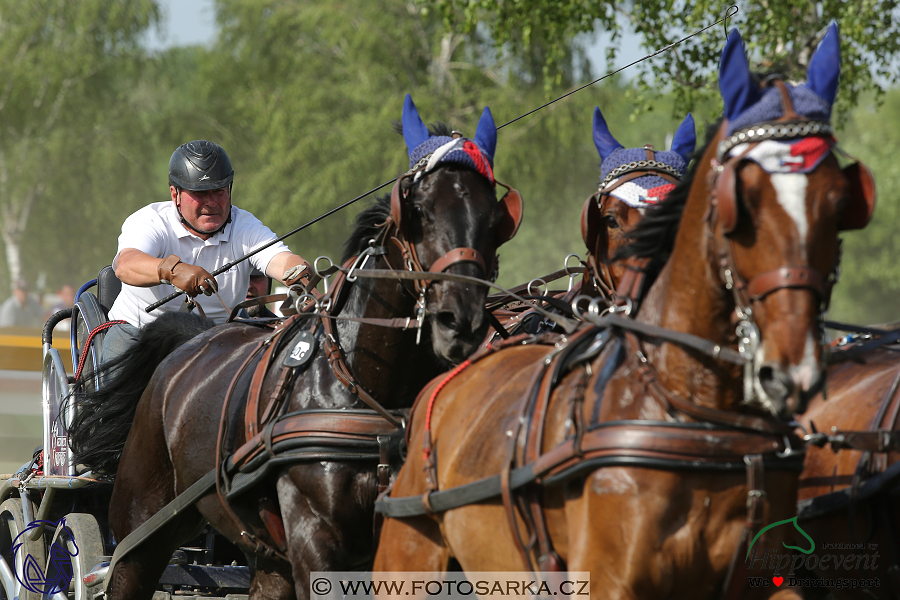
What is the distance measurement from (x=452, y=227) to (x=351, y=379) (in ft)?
2.37

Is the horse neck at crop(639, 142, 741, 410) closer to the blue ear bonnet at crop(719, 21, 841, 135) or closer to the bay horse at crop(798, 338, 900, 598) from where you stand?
the blue ear bonnet at crop(719, 21, 841, 135)

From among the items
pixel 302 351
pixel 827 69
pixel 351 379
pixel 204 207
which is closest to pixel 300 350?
pixel 302 351

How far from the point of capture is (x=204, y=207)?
4836 millimetres

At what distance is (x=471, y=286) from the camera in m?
3.26

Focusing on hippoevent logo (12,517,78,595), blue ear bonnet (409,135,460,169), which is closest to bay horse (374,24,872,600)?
blue ear bonnet (409,135,460,169)

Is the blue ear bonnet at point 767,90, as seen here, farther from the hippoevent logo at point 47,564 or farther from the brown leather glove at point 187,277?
the hippoevent logo at point 47,564

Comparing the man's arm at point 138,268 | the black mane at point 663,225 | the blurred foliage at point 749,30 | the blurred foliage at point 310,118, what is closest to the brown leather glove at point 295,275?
the man's arm at point 138,268

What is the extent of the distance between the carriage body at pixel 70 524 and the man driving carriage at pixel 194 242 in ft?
0.76

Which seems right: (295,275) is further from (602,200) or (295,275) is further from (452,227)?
(602,200)

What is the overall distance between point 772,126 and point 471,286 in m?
1.32

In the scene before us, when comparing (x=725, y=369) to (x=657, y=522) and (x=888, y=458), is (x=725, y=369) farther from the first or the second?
(x=888, y=458)

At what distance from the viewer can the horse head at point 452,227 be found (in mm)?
3271

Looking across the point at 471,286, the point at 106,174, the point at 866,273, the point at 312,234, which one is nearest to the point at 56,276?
the point at 106,174

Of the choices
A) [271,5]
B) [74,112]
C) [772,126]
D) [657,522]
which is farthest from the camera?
[74,112]
